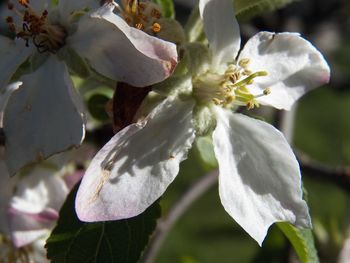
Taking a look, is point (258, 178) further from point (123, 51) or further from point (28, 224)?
point (28, 224)

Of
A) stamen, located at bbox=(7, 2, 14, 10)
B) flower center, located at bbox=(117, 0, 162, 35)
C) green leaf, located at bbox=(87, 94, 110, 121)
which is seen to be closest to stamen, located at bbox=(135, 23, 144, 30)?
flower center, located at bbox=(117, 0, 162, 35)

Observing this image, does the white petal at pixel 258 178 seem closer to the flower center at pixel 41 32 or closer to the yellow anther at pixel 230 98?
the yellow anther at pixel 230 98

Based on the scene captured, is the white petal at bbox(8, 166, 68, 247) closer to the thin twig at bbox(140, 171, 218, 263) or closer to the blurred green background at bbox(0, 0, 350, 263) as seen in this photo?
the thin twig at bbox(140, 171, 218, 263)

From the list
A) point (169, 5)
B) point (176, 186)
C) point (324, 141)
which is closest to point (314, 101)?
point (324, 141)

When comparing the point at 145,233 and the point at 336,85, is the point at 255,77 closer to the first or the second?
the point at 145,233

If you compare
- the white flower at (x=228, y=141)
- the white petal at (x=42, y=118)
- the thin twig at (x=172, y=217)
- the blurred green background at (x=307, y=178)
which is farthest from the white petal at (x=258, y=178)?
the blurred green background at (x=307, y=178)

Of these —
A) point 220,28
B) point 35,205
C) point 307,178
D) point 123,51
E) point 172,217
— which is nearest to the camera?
point 123,51

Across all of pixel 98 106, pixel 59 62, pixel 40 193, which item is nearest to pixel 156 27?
pixel 59 62
